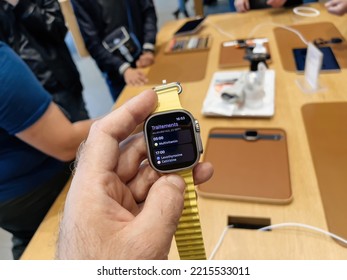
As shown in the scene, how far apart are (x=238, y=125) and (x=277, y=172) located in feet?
0.82

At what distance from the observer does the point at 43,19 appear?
1.12m

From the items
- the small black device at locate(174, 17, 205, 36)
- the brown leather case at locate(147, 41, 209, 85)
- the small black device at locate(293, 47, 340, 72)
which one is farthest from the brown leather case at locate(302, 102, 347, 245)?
the small black device at locate(174, 17, 205, 36)

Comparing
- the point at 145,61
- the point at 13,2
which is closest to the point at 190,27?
the point at 145,61

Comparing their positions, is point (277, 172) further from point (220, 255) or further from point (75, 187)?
point (75, 187)

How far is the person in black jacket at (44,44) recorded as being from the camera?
3.30ft

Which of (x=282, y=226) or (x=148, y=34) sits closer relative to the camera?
(x=282, y=226)

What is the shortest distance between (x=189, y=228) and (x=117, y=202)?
15 cm

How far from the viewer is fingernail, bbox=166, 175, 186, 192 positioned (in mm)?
484

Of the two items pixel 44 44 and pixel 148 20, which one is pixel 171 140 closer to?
pixel 44 44

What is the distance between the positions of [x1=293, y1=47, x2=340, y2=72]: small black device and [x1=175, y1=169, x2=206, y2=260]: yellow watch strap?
895mm

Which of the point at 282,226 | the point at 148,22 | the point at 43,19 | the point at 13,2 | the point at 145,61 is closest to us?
the point at 282,226

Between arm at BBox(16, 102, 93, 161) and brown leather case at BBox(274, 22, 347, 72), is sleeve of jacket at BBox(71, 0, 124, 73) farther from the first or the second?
brown leather case at BBox(274, 22, 347, 72)

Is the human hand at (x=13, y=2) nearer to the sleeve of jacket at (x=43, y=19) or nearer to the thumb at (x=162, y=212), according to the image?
the sleeve of jacket at (x=43, y=19)

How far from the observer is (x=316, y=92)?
3.36 ft
